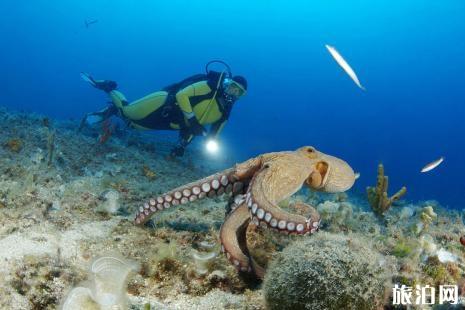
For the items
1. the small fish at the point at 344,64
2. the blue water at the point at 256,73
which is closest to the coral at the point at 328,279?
the small fish at the point at 344,64

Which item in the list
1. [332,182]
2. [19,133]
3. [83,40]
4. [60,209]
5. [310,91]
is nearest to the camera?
[332,182]

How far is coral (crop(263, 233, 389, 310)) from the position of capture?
2547mm

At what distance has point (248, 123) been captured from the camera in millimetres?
125375

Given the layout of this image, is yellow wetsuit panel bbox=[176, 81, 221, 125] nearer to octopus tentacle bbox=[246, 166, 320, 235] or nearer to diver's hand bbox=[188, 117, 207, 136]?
diver's hand bbox=[188, 117, 207, 136]

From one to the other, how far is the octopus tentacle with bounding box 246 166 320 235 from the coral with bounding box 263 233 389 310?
0.38 m

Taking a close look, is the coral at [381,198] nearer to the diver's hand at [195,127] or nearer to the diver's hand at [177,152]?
the diver's hand at [195,127]

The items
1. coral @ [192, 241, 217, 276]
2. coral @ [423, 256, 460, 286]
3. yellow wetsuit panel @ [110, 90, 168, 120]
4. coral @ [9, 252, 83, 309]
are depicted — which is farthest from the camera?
yellow wetsuit panel @ [110, 90, 168, 120]

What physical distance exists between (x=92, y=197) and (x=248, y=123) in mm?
120276

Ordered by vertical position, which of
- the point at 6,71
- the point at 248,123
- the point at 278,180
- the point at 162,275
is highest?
the point at 6,71

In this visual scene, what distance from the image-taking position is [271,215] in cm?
327

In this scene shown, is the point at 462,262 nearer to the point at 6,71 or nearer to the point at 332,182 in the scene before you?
the point at 332,182

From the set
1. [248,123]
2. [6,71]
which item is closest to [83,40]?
[6,71]

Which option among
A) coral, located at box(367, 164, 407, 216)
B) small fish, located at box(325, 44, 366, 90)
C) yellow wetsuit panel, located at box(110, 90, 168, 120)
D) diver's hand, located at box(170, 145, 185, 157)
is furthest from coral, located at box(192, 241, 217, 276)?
yellow wetsuit panel, located at box(110, 90, 168, 120)

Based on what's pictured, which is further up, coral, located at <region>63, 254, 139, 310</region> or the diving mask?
the diving mask
